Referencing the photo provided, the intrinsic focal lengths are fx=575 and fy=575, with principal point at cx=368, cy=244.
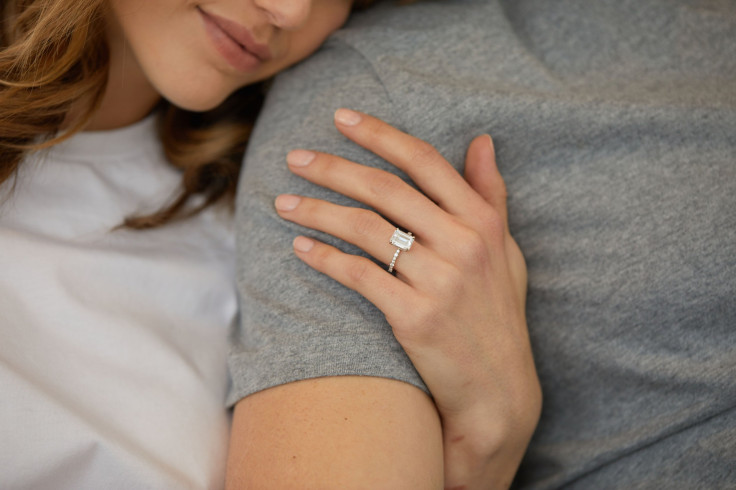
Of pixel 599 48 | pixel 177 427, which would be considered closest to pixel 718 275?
pixel 599 48

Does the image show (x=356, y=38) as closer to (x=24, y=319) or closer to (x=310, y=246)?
(x=310, y=246)

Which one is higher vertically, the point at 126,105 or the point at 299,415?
the point at 126,105

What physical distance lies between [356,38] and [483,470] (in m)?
0.77

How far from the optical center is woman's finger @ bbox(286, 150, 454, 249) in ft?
2.75

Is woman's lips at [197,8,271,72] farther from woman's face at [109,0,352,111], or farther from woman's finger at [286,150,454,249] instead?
woman's finger at [286,150,454,249]

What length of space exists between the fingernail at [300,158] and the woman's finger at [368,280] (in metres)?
0.14

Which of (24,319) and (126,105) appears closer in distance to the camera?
(24,319)

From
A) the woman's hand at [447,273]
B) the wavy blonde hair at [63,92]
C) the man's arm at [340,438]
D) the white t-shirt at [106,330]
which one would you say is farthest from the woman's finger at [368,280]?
the wavy blonde hair at [63,92]

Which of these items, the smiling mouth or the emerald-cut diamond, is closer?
the emerald-cut diamond

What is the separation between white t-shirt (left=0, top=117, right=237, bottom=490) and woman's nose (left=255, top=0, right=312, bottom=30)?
408 mm

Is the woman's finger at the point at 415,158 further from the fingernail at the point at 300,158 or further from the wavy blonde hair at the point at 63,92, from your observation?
the wavy blonde hair at the point at 63,92

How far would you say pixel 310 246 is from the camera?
845 millimetres

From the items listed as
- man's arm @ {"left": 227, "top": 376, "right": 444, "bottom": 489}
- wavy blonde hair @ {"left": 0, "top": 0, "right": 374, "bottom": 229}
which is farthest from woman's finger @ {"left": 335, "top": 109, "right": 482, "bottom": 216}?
wavy blonde hair @ {"left": 0, "top": 0, "right": 374, "bottom": 229}

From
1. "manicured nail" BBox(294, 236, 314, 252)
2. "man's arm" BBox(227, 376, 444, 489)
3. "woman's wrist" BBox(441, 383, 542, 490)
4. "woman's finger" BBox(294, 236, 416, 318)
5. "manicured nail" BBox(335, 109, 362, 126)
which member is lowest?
"woman's wrist" BBox(441, 383, 542, 490)
